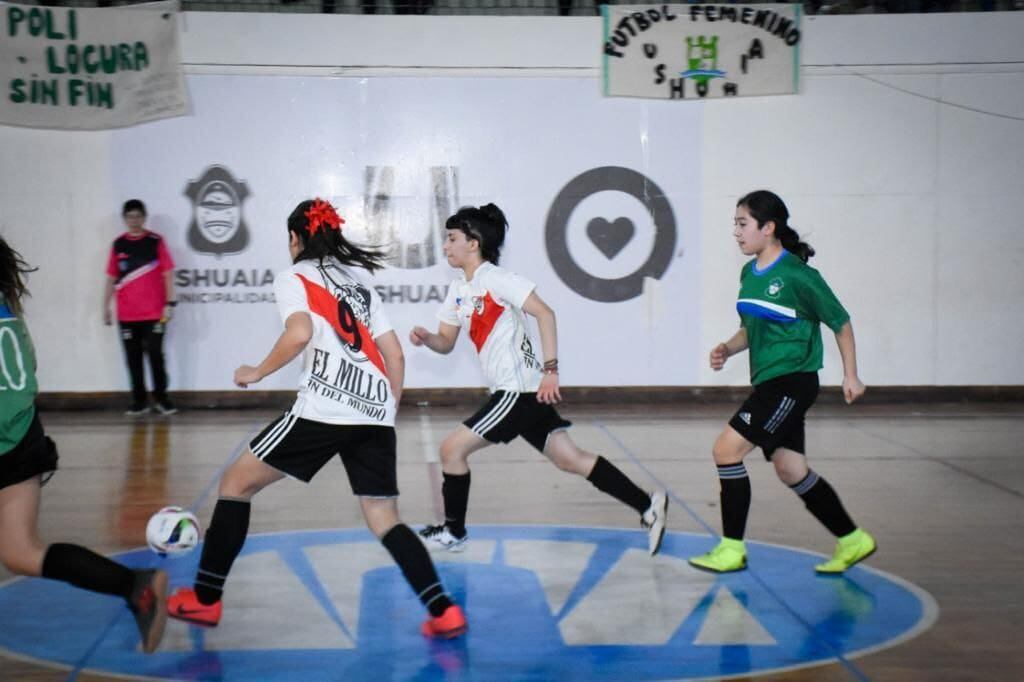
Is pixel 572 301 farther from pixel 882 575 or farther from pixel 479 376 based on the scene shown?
pixel 882 575

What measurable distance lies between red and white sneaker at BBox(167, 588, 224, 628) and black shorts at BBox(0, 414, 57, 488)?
0.81 m

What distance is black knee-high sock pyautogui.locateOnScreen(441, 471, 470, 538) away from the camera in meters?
6.64

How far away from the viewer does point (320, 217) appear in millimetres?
5098

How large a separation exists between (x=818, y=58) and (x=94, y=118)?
7899mm

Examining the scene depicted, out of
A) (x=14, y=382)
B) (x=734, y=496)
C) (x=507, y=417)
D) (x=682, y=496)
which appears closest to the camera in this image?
(x=14, y=382)

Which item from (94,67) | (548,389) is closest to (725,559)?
(548,389)

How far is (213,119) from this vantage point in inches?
519

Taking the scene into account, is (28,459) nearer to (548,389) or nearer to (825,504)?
(548,389)

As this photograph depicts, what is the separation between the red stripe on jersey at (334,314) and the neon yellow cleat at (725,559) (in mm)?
2181

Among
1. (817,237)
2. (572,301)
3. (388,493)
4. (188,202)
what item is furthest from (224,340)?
(388,493)

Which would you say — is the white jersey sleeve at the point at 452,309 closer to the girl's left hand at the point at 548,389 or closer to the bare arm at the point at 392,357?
the girl's left hand at the point at 548,389

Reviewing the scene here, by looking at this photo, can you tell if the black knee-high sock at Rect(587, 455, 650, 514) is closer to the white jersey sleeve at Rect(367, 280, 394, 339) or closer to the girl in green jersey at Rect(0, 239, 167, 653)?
the white jersey sleeve at Rect(367, 280, 394, 339)

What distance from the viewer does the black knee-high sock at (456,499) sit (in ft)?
21.8

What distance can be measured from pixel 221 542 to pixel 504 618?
1286mm
